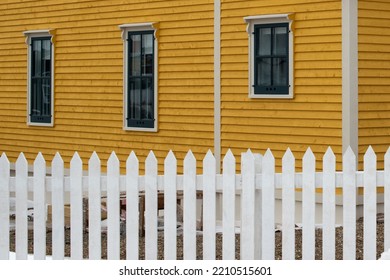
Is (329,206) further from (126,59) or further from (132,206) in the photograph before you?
(126,59)

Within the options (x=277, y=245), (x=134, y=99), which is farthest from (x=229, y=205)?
(x=134, y=99)

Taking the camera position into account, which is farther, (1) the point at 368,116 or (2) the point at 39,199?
(1) the point at 368,116

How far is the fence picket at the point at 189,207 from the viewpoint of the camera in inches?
384

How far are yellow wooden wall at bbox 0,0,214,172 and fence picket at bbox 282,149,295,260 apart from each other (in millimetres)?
8340

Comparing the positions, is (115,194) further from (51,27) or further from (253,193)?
(51,27)

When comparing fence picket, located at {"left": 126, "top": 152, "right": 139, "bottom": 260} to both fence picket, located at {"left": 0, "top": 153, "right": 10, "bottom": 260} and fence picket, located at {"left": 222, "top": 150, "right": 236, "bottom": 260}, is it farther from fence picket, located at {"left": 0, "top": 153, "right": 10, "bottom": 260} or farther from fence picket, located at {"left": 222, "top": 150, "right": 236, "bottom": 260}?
fence picket, located at {"left": 0, "top": 153, "right": 10, "bottom": 260}

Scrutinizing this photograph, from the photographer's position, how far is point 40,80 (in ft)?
75.0

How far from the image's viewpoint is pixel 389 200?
10250mm

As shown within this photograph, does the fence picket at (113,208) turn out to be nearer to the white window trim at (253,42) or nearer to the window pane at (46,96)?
the white window trim at (253,42)

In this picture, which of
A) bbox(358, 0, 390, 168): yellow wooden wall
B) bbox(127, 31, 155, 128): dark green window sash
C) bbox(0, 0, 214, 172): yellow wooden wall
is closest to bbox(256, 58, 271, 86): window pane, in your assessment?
bbox(0, 0, 214, 172): yellow wooden wall

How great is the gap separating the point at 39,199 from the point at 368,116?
7610mm

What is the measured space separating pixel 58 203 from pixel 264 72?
8095 millimetres

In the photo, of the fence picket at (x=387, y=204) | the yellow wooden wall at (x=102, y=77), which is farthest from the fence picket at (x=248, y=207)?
the yellow wooden wall at (x=102, y=77)

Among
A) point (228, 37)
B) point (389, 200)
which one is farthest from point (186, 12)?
point (389, 200)
